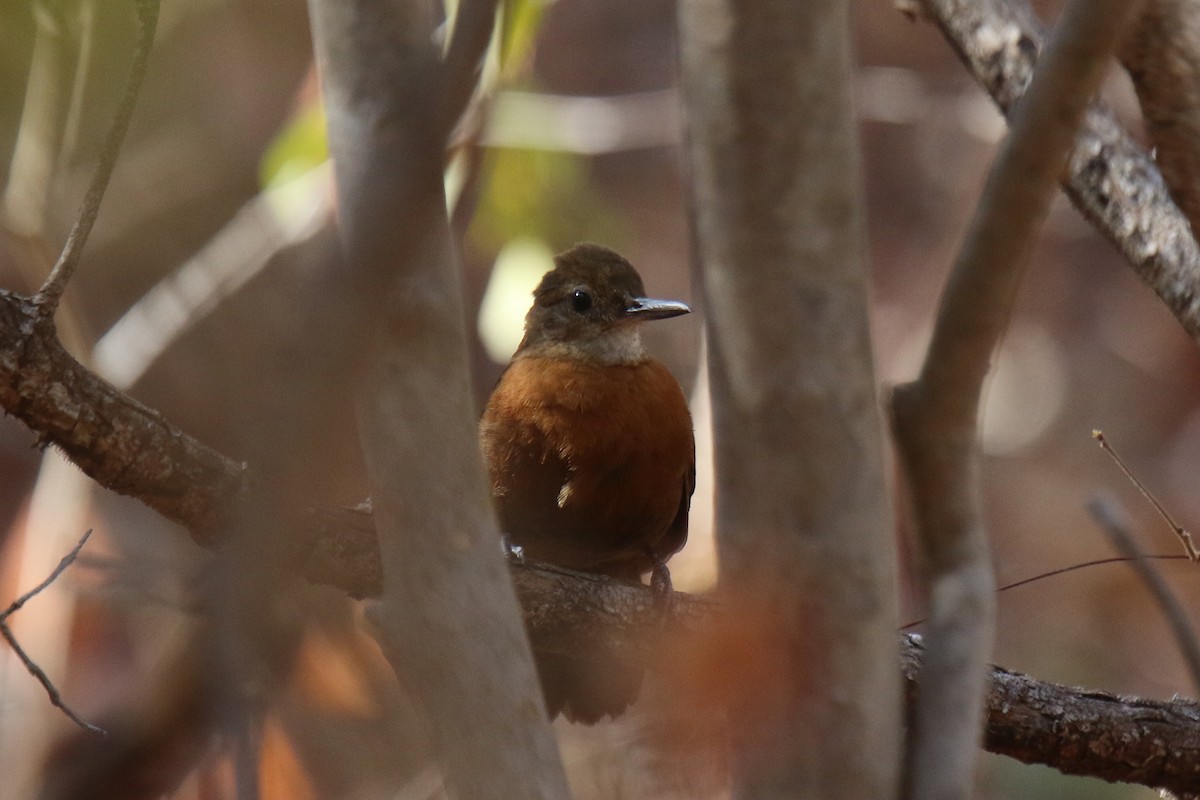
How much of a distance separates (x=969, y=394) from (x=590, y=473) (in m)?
2.06

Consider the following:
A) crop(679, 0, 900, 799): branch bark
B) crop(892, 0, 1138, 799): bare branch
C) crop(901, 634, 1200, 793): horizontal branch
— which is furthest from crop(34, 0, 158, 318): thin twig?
crop(901, 634, 1200, 793): horizontal branch

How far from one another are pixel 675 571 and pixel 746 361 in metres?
3.35

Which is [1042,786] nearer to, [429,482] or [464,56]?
[429,482]

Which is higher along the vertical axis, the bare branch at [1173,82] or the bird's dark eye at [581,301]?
the bare branch at [1173,82]

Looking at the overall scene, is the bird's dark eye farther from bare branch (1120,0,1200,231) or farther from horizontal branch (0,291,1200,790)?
bare branch (1120,0,1200,231)

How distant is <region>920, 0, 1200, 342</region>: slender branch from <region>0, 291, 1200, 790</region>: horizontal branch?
35.4 inches

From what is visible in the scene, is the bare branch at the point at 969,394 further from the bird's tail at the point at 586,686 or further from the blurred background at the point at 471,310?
the bird's tail at the point at 586,686

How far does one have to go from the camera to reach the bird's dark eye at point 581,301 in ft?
14.3

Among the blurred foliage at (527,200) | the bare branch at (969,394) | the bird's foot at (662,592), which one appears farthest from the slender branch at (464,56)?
the blurred foliage at (527,200)

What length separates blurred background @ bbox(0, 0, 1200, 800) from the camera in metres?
4.20

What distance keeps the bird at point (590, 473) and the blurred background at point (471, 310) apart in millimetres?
306

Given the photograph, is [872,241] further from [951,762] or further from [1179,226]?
[951,762]

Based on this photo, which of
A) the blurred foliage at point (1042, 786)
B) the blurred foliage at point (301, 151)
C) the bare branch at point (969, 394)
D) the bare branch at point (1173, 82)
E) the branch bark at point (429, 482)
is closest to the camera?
the branch bark at point (429, 482)

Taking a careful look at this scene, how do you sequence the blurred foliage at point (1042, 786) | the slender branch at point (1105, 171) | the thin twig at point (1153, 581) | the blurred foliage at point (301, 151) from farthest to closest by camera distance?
the blurred foliage at point (1042, 786) → the blurred foliage at point (301, 151) → the slender branch at point (1105, 171) → the thin twig at point (1153, 581)
